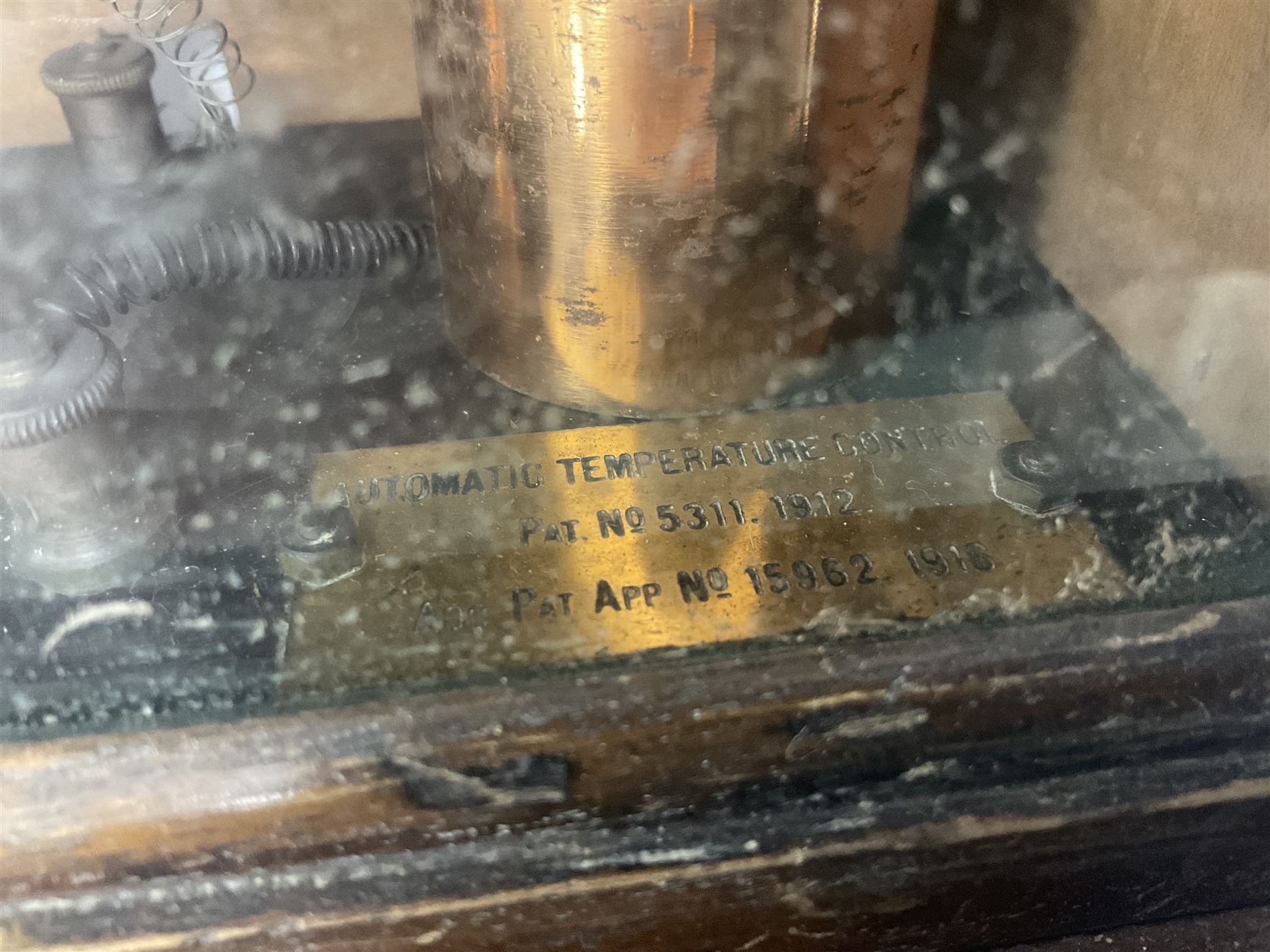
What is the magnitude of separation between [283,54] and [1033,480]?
0.57 meters

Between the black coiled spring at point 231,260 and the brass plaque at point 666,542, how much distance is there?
0.16 m

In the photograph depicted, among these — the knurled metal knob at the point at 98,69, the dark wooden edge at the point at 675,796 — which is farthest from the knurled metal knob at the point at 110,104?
the dark wooden edge at the point at 675,796

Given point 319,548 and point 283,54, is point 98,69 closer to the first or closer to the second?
point 283,54

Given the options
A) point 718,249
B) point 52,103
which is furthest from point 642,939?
point 52,103

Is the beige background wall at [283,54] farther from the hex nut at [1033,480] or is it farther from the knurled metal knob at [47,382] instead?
the hex nut at [1033,480]

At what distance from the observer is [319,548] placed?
1.56 ft

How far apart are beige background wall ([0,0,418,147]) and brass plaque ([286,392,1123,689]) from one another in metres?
0.33

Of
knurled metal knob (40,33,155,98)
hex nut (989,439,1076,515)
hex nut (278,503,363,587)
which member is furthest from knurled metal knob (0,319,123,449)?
hex nut (989,439,1076,515)

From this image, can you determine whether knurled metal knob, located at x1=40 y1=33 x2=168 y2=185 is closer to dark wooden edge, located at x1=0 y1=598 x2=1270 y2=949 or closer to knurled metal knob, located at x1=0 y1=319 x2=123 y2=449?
knurled metal knob, located at x1=0 y1=319 x2=123 y2=449

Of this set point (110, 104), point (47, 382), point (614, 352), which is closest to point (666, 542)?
point (614, 352)

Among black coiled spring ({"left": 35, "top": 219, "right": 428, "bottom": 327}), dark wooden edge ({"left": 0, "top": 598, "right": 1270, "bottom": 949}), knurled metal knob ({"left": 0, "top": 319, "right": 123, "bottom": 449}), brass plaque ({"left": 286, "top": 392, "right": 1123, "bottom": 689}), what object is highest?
knurled metal knob ({"left": 0, "top": 319, "right": 123, "bottom": 449})

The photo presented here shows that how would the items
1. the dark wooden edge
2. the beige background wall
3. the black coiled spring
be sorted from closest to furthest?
the dark wooden edge < the black coiled spring < the beige background wall

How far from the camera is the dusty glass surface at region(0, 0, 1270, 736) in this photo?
448mm

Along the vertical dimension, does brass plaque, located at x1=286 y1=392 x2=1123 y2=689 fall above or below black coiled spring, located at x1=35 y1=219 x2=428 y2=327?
below
